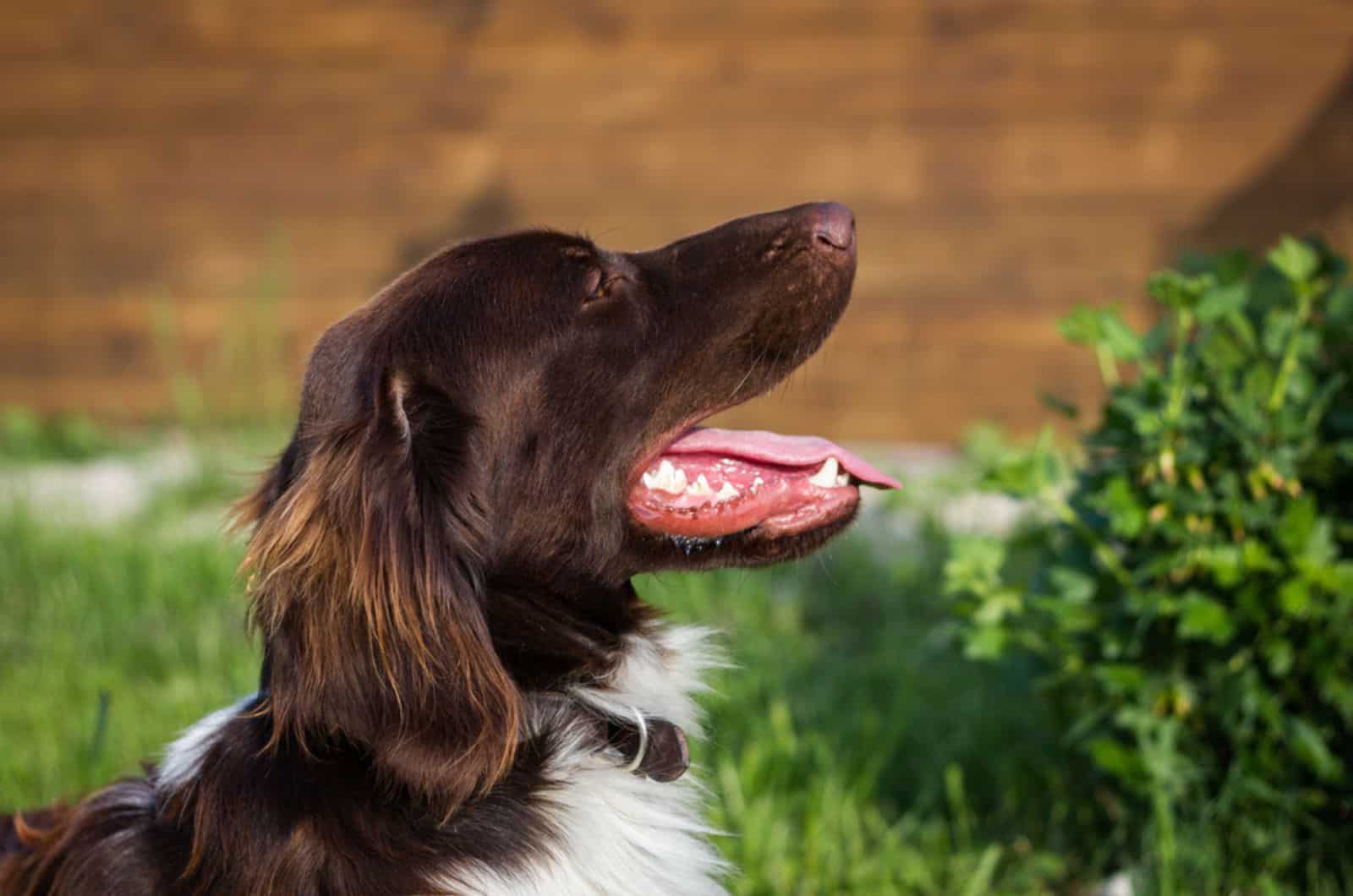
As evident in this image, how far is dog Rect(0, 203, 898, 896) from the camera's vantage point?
1.88 m

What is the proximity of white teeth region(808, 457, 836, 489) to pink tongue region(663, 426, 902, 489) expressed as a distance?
0.01 meters

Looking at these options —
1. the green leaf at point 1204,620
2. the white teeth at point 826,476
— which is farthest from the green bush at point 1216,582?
the white teeth at point 826,476

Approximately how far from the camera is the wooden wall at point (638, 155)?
6070 mm

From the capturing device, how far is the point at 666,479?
2.32 metres

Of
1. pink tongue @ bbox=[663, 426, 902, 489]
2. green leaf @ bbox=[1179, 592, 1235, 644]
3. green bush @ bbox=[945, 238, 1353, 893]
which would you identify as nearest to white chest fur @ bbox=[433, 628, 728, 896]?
pink tongue @ bbox=[663, 426, 902, 489]

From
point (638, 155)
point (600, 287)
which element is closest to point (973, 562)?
point (600, 287)

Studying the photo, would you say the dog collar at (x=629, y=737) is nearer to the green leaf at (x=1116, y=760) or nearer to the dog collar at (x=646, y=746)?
the dog collar at (x=646, y=746)

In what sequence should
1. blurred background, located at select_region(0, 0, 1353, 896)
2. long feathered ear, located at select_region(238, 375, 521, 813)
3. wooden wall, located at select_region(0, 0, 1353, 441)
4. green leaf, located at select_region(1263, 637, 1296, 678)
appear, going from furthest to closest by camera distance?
wooden wall, located at select_region(0, 0, 1353, 441) < blurred background, located at select_region(0, 0, 1353, 896) < green leaf, located at select_region(1263, 637, 1296, 678) < long feathered ear, located at select_region(238, 375, 521, 813)

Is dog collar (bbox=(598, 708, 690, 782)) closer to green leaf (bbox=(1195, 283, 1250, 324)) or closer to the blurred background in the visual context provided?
the blurred background

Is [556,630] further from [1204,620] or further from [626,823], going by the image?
[1204,620]

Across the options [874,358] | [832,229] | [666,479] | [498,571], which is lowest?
[874,358]

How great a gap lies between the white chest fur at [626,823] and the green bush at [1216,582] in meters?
0.70

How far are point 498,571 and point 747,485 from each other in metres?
0.46

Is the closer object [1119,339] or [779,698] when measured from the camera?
[1119,339]
